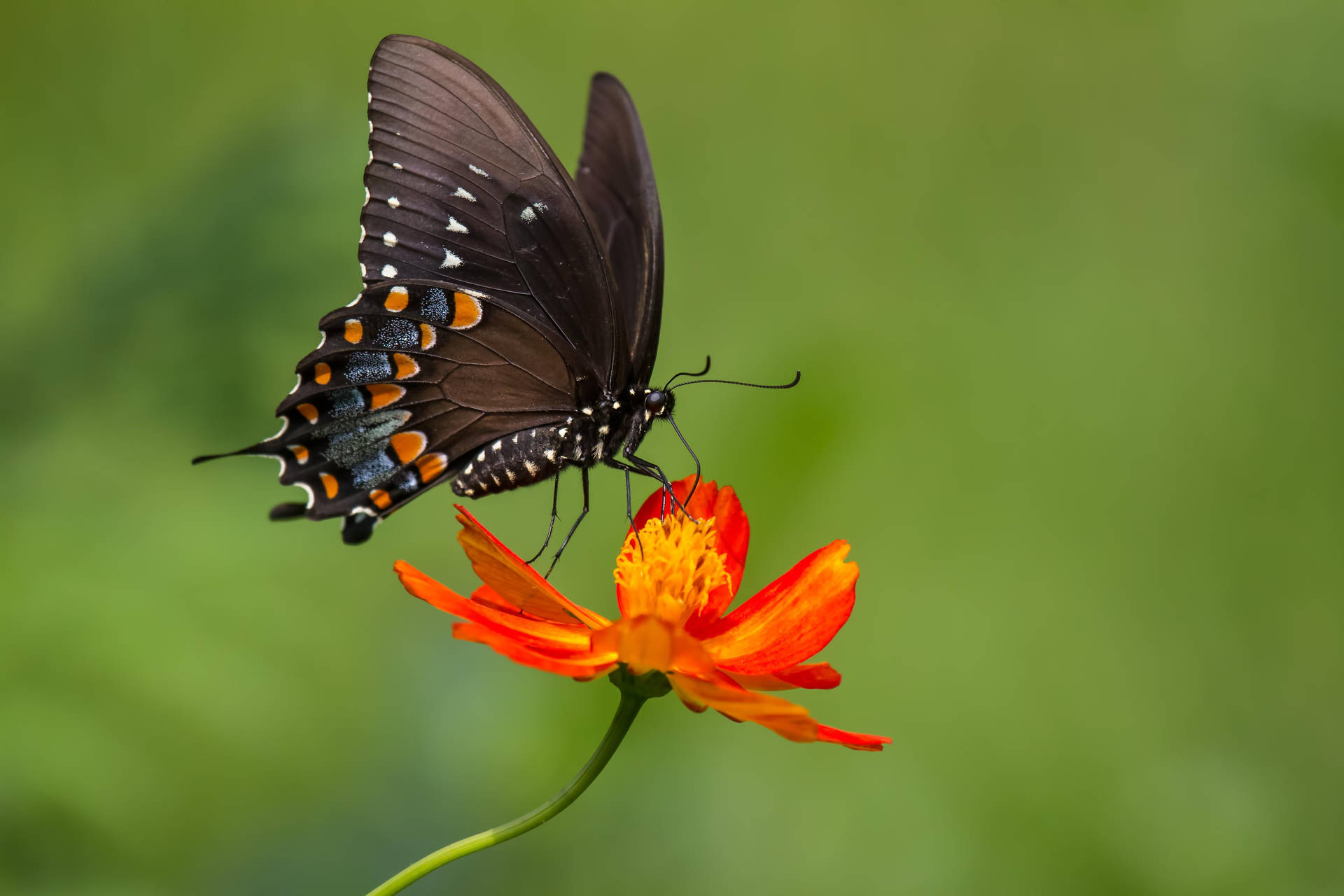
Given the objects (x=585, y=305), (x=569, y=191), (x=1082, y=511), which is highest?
(x=569, y=191)

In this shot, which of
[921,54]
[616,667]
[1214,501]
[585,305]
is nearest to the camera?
[616,667]

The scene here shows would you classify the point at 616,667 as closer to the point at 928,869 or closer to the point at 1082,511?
the point at 928,869

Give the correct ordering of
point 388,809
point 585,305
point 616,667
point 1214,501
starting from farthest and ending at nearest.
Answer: point 1214,501, point 388,809, point 585,305, point 616,667

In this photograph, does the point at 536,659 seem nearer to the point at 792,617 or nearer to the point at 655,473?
the point at 792,617

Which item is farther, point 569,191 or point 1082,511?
point 1082,511

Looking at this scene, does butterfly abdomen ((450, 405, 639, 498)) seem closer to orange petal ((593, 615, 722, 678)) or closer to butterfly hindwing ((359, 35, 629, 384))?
butterfly hindwing ((359, 35, 629, 384))

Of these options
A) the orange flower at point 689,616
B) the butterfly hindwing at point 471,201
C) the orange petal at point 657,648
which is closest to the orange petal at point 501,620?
the orange flower at point 689,616

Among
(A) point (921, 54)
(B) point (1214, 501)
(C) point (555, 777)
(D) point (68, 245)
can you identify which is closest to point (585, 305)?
(C) point (555, 777)

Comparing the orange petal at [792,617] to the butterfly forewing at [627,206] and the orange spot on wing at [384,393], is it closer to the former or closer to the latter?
the butterfly forewing at [627,206]
